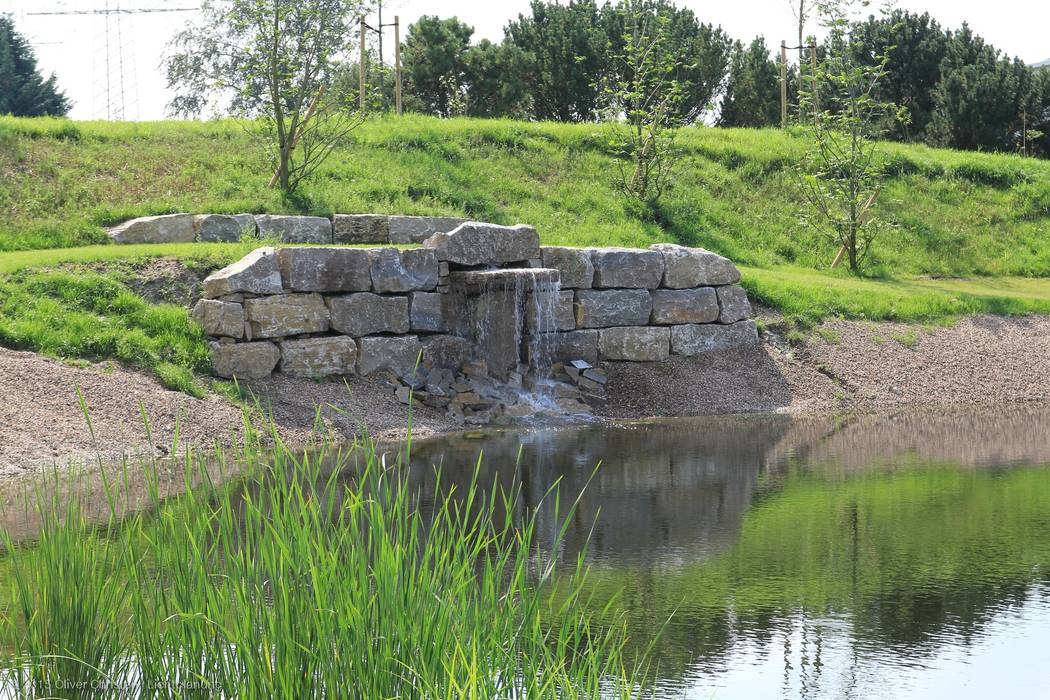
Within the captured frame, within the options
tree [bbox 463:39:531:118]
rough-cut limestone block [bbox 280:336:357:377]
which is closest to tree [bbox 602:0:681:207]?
rough-cut limestone block [bbox 280:336:357:377]

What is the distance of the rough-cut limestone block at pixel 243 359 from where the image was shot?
12430 mm

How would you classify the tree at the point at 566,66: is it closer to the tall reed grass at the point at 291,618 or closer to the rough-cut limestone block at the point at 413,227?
the rough-cut limestone block at the point at 413,227

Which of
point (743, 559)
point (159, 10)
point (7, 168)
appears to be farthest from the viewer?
point (159, 10)

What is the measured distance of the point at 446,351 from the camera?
13719mm

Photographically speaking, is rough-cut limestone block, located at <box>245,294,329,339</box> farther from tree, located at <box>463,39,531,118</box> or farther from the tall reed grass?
tree, located at <box>463,39,531,118</box>

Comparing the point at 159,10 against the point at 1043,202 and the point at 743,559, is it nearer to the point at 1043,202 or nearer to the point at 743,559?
the point at 1043,202

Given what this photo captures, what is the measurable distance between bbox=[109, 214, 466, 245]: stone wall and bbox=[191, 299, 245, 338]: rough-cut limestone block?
3010mm

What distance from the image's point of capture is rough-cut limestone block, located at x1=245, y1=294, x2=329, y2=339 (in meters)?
12.6

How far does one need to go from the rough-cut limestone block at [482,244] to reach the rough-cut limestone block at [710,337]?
2.29 meters

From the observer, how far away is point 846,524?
8.16 meters

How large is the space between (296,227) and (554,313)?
4.54m

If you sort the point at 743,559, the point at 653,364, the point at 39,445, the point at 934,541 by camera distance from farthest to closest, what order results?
the point at 653,364 → the point at 39,445 → the point at 934,541 → the point at 743,559

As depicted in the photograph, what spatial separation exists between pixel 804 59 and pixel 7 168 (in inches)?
702

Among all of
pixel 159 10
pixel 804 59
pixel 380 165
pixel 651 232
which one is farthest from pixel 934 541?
pixel 159 10
